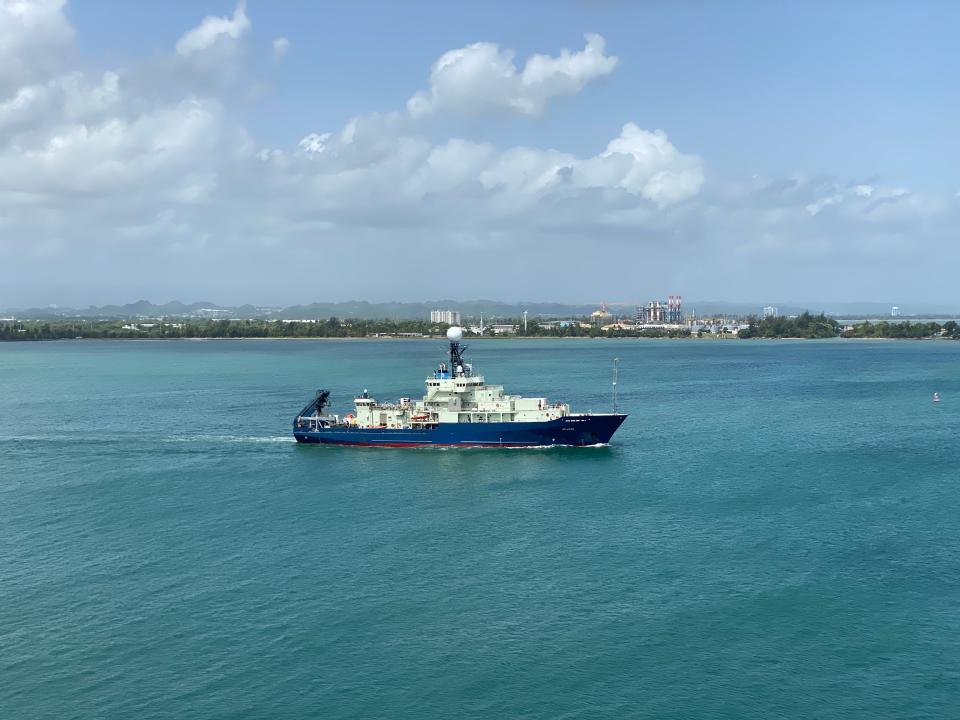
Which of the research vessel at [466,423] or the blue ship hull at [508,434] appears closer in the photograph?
the blue ship hull at [508,434]

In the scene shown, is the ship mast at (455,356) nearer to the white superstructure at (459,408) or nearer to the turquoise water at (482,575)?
the white superstructure at (459,408)

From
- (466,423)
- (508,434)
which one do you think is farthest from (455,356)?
(508,434)

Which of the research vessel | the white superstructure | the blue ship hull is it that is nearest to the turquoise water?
the blue ship hull

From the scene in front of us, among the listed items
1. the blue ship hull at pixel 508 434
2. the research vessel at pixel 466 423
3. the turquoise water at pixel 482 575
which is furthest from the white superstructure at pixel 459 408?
the turquoise water at pixel 482 575

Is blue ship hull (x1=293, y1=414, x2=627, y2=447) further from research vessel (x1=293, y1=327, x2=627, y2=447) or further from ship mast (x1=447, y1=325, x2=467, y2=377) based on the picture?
ship mast (x1=447, y1=325, x2=467, y2=377)

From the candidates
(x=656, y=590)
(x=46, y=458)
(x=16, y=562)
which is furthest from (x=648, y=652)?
(x=46, y=458)

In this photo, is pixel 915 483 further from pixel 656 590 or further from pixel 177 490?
pixel 177 490

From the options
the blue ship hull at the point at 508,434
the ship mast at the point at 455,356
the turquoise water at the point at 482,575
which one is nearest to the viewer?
the turquoise water at the point at 482,575

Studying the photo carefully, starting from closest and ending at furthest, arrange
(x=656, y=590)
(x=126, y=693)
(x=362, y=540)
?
1. (x=126, y=693)
2. (x=656, y=590)
3. (x=362, y=540)
